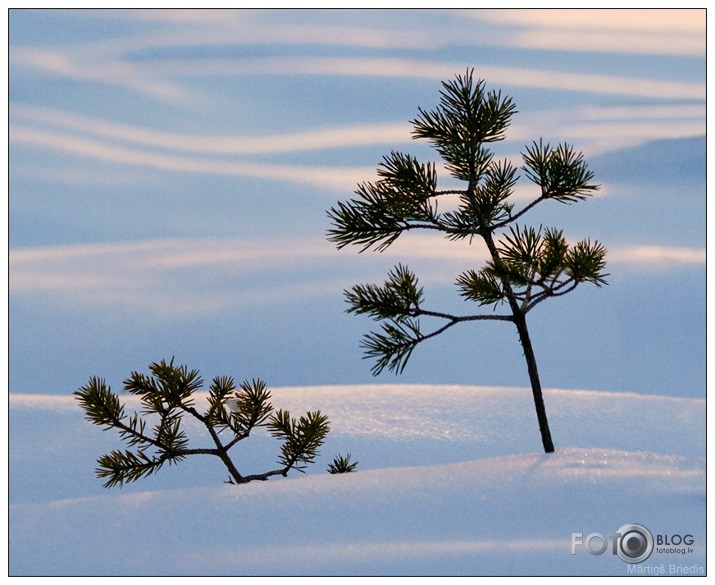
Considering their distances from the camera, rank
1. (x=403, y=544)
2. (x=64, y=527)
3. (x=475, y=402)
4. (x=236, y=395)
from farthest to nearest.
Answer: (x=475, y=402) < (x=236, y=395) < (x=64, y=527) < (x=403, y=544)

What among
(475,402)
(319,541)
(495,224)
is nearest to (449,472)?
(319,541)

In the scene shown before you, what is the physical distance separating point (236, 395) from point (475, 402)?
2072 mm

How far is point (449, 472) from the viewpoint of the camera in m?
4.14

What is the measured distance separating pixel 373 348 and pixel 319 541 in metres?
0.99

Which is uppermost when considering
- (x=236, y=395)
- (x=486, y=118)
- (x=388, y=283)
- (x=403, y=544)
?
(x=486, y=118)

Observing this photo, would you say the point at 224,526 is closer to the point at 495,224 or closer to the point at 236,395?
the point at 236,395

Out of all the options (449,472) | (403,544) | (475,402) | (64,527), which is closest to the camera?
(403,544)

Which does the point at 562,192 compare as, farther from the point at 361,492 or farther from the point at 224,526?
the point at 224,526

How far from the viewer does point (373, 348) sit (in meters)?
4.32

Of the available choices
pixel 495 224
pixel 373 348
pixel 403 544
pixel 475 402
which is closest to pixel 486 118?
pixel 495 224

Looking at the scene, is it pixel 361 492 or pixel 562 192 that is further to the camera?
pixel 562 192

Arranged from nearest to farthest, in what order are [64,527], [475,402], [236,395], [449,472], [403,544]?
[403,544] < [64,527] < [449,472] < [236,395] < [475,402]

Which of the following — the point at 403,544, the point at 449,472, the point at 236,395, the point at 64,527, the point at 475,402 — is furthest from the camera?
the point at 475,402

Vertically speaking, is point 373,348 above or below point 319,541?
above
